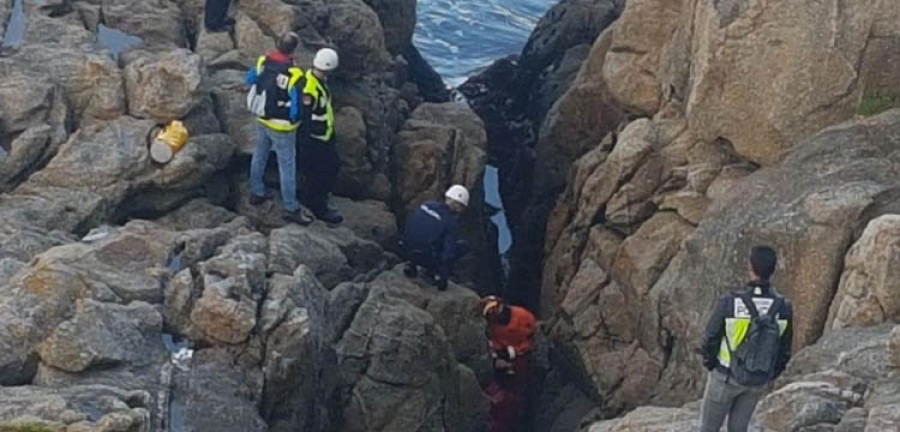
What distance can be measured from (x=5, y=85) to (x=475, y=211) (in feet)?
40.0

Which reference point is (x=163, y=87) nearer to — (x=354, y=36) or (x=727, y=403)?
(x=354, y=36)

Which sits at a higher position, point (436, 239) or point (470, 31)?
point (436, 239)

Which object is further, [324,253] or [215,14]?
[215,14]

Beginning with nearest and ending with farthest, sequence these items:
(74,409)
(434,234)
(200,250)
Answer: (74,409)
(200,250)
(434,234)

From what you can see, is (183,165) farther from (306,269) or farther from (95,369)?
(95,369)

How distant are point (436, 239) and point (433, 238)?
2.6 inches

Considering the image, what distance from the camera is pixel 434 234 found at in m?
24.9

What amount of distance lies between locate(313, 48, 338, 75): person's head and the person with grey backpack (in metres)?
10.7

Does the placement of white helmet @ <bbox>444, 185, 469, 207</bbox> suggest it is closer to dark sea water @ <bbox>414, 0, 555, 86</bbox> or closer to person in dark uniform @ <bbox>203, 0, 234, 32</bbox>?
person in dark uniform @ <bbox>203, 0, 234, 32</bbox>

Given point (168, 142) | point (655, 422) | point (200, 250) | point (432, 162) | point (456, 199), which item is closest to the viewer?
point (655, 422)

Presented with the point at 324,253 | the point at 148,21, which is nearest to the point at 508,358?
the point at 324,253

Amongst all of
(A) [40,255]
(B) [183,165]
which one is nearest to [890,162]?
(B) [183,165]

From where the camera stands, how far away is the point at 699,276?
76.3ft

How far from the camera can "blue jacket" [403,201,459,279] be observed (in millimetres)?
24859
